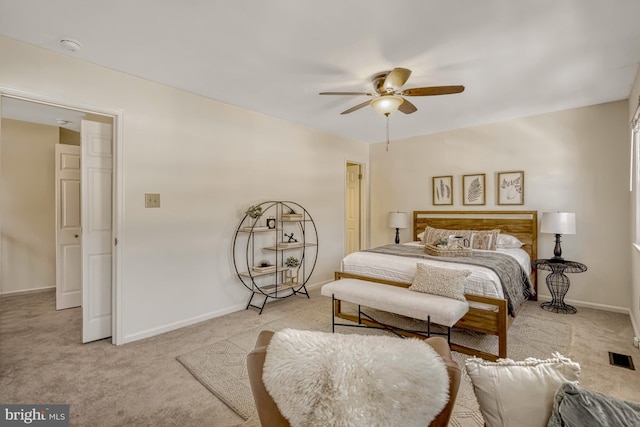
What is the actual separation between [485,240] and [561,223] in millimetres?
836

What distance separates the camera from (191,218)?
135 inches

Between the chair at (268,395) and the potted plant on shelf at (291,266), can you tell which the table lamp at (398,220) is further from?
the chair at (268,395)

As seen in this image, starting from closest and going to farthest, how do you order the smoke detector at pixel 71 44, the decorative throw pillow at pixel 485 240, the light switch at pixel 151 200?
1. the smoke detector at pixel 71 44
2. the light switch at pixel 151 200
3. the decorative throw pillow at pixel 485 240

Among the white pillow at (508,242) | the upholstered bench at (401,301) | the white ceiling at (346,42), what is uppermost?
the white ceiling at (346,42)

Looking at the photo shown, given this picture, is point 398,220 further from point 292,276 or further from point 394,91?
point 394,91

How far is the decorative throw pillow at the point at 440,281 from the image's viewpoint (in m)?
2.66

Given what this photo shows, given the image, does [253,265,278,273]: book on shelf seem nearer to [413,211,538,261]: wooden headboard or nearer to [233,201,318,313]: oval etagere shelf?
[233,201,318,313]: oval etagere shelf

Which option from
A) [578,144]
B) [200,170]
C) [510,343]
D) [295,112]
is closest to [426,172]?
[578,144]

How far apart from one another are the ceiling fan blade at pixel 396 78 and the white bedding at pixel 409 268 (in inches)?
70.4

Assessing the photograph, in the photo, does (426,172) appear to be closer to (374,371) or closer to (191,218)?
(191,218)

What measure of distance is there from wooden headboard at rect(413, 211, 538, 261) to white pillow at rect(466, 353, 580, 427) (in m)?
3.84

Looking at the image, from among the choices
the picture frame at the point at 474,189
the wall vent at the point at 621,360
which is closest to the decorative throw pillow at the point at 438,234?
the picture frame at the point at 474,189

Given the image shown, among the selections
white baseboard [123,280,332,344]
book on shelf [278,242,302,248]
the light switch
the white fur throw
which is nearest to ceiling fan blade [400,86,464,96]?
the white fur throw

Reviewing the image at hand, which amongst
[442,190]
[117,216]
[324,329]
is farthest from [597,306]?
[117,216]
